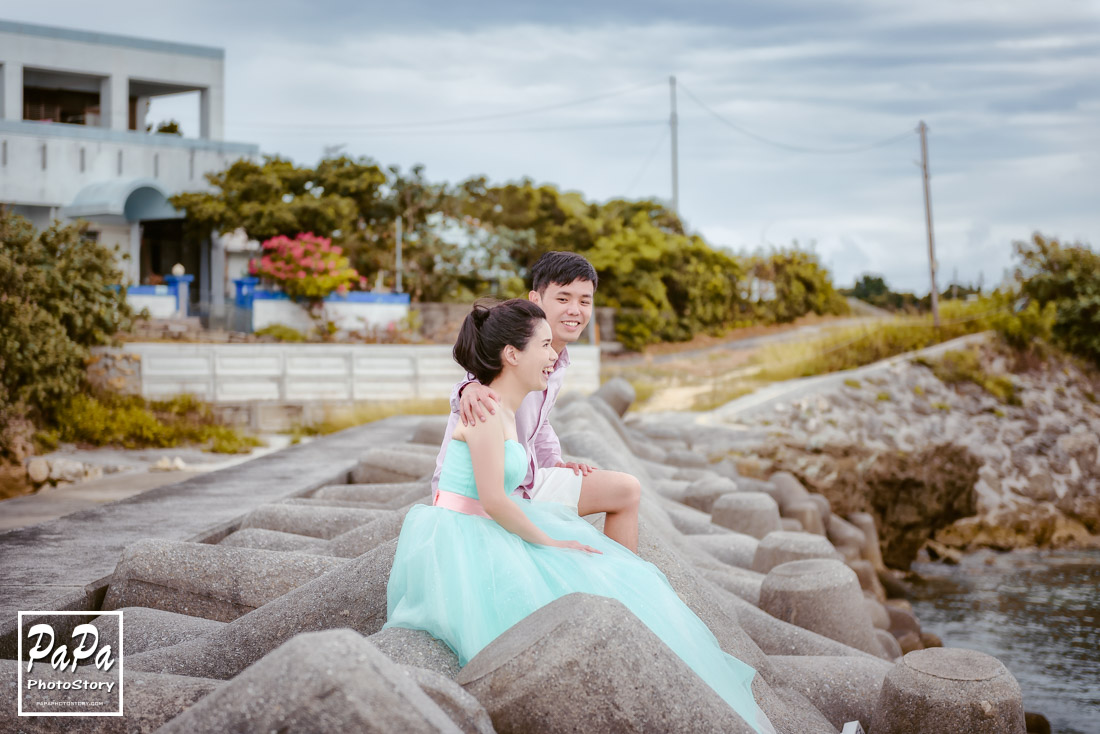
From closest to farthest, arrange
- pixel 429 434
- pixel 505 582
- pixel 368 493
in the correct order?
pixel 505 582, pixel 368 493, pixel 429 434

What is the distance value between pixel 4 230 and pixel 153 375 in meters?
2.94

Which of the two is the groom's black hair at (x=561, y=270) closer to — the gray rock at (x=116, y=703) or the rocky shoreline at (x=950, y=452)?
the gray rock at (x=116, y=703)

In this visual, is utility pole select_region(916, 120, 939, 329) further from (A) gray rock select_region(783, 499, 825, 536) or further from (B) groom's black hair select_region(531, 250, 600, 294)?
(B) groom's black hair select_region(531, 250, 600, 294)

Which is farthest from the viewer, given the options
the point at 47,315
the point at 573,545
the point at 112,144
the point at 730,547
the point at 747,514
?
the point at 112,144

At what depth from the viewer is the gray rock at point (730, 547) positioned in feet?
19.2

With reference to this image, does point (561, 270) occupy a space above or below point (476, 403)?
above

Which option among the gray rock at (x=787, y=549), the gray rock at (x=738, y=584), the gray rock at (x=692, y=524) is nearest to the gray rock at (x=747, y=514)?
the gray rock at (x=692, y=524)

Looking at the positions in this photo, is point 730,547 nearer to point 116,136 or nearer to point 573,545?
point 573,545

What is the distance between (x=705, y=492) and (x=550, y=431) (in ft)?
14.6

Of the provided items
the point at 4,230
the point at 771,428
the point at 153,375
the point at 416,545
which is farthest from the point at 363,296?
the point at 416,545

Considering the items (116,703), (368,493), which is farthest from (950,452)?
(116,703)

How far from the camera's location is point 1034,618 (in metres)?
9.16

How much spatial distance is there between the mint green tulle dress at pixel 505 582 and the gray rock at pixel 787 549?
2.47m

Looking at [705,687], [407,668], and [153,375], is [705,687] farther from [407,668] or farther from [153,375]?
[153,375]
